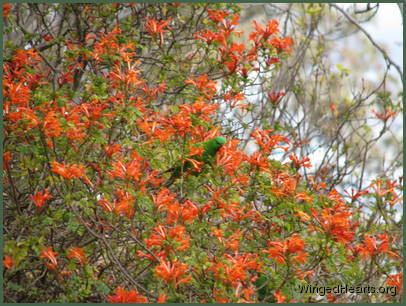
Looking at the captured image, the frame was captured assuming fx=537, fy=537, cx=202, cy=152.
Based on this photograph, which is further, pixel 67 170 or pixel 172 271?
pixel 67 170

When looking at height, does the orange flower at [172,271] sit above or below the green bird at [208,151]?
below

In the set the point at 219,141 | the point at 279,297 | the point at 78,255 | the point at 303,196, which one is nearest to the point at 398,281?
the point at 303,196

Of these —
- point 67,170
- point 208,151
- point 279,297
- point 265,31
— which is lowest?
point 279,297

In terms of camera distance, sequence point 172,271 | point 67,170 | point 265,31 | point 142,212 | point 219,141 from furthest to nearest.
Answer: point 265,31, point 219,141, point 142,212, point 67,170, point 172,271

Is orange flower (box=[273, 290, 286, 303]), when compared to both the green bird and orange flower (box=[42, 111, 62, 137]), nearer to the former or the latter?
the green bird

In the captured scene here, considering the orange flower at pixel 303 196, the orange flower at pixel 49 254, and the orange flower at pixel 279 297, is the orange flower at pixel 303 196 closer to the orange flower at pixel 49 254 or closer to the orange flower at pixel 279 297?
the orange flower at pixel 279 297

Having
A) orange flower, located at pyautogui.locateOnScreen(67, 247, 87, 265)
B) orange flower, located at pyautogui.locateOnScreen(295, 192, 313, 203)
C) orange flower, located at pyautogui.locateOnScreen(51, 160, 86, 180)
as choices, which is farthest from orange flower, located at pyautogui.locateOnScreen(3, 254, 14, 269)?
orange flower, located at pyautogui.locateOnScreen(295, 192, 313, 203)

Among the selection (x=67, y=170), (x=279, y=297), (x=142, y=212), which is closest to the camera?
(x=279, y=297)

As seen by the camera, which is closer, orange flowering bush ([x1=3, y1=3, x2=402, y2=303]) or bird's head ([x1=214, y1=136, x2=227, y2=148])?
orange flowering bush ([x1=3, y1=3, x2=402, y2=303])

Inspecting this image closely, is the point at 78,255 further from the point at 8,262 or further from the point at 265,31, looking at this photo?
the point at 265,31

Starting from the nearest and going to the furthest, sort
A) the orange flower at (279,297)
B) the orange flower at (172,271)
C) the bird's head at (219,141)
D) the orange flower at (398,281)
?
the orange flower at (172,271)
the orange flower at (279,297)
the bird's head at (219,141)
the orange flower at (398,281)

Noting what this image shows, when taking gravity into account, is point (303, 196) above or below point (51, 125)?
below

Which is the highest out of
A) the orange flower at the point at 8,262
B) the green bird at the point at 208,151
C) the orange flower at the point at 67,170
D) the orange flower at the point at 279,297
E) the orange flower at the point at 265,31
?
the orange flower at the point at 265,31

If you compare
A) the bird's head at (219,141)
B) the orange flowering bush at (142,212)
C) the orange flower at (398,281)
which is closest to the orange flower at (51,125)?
the orange flowering bush at (142,212)
